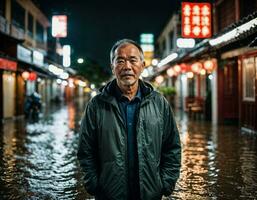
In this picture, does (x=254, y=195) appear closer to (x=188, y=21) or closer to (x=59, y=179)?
(x=59, y=179)

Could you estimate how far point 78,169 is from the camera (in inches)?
381

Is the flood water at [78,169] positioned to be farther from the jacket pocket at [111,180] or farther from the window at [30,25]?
the window at [30,25]

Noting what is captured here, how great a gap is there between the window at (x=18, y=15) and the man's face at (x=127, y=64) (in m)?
28.7

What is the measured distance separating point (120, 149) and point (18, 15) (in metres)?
31.4

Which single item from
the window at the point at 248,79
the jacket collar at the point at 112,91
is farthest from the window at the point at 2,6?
the jacket collar at the point at 112,91

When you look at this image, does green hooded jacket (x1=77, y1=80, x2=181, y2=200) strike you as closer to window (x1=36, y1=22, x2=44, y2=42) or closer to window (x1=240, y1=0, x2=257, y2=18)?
window (x1=240, y1=0, x2=257, y2=18)

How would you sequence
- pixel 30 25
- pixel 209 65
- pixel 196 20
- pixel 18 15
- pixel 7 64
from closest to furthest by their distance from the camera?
pixel 209 65
pixel 7 64
pixel 196 20
pixel 18 15
pixel 30 25

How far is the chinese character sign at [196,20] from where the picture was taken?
21.5 metres

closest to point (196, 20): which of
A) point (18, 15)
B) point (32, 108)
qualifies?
point (32, 108)

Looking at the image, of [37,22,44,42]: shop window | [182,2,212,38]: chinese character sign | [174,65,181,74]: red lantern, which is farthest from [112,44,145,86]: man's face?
[37,22,44,42]: shop window

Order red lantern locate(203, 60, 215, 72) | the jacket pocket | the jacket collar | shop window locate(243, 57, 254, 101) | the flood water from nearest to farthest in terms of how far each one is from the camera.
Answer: the jacket pocket, the jacket collar, the flood water, shop window locate(243, 57, 254, 101), red lantern locate(203, 60, 215, 72)

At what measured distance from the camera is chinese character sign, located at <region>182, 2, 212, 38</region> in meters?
21.5

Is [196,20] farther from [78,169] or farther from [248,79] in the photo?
[78,169]

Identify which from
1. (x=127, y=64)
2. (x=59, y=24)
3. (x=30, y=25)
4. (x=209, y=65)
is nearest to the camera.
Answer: (x=127, y=64)
